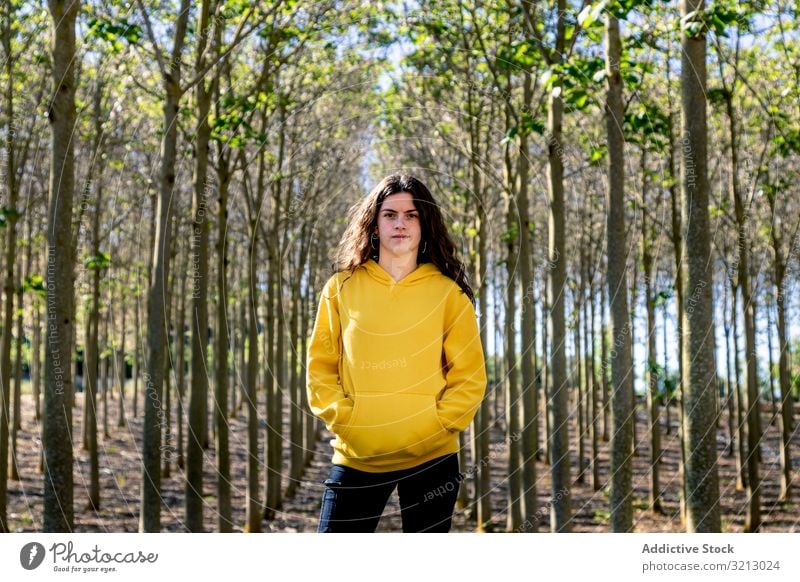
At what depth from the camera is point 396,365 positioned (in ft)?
15.7

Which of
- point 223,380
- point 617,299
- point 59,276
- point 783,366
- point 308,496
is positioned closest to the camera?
point 59,276

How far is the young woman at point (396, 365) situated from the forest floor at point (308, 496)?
26.3ft

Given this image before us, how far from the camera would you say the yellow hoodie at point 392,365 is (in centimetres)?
473

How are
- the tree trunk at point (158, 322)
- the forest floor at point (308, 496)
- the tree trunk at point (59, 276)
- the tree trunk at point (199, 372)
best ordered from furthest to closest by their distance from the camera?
the forest floor at point (308, 496)
the tree trunk at point (199, 372)
the tree trunk at point (158, 322)
the tree trunk at point (59, 276)

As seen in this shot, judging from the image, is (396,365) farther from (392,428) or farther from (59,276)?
(59,276)

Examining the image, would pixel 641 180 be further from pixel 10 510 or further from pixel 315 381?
pixel 315 381

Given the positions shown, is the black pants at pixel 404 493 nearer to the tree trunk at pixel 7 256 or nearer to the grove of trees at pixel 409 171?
the grove of trees at pixel 409 171

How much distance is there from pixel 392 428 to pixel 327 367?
489mm

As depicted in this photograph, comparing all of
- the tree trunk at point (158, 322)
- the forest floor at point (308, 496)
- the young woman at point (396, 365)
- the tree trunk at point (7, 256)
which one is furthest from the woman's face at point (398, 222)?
the tree trunk at point (7, 256)

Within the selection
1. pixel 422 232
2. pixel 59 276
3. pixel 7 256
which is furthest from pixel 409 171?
pixel 422 232

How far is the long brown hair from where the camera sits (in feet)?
16.1

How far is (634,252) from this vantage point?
22.8 m
